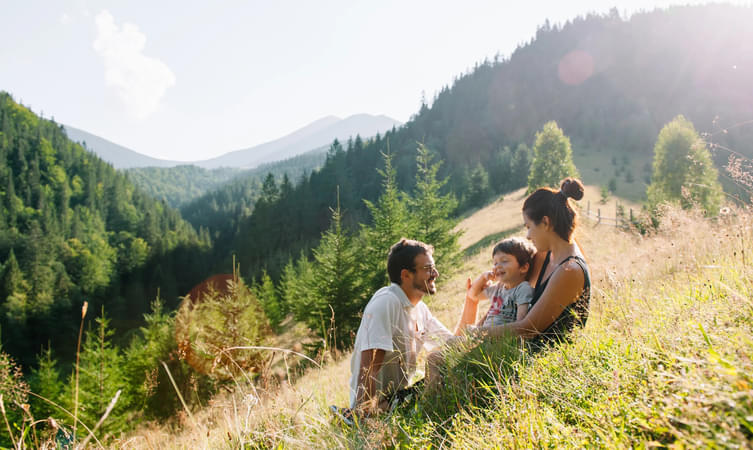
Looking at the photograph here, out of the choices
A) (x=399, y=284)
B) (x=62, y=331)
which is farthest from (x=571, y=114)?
(x=62, y=331)

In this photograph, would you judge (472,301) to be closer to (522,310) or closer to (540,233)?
(522,310)

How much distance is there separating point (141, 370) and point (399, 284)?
837 inches

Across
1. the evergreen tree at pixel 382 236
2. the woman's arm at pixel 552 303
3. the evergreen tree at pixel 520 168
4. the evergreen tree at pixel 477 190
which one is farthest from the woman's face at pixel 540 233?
the evergreen tree at pixel 520 168

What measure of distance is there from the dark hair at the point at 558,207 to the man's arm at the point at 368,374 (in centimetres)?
174

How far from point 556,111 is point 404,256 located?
121 m

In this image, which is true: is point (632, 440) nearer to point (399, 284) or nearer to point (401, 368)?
point (401, 368)

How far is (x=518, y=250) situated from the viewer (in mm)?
3436

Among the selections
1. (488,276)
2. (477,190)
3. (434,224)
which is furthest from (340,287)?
(477,190)

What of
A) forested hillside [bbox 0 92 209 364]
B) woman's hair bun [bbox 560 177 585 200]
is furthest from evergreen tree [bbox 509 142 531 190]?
forested hillside [bbox 0 92 209 364]

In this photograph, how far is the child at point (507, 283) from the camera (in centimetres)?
322

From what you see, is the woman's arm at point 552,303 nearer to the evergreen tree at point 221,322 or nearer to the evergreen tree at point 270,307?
the evergreen tree at point 221,322

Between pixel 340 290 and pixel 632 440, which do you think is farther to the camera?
pixel 340 290

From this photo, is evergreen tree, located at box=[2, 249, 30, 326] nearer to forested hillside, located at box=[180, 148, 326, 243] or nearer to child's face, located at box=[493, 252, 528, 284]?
forested hillside, located at box=[180, 148, 326, 243]

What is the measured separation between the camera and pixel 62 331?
62031 mm
